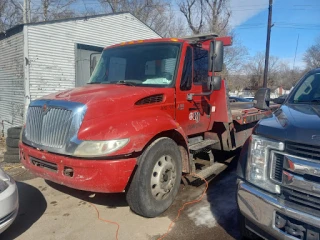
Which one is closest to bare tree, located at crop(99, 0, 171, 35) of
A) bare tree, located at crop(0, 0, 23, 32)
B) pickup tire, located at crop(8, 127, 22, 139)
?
bare tree, located at crop(0, 0, 23, 32)

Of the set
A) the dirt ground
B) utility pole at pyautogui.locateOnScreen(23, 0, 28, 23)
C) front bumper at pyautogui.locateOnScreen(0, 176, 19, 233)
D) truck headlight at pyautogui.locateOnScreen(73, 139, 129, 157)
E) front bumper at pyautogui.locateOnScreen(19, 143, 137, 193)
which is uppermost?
utility pole at pyautogui.locateOnScreen(23, 0, 28, 23)

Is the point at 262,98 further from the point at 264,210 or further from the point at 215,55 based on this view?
the point at 264,210

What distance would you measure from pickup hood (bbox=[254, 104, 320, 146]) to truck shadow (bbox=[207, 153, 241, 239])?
5.01ft

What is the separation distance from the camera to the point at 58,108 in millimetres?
3406

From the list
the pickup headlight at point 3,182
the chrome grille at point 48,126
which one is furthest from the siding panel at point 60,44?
the pickup headlight at point 3,182

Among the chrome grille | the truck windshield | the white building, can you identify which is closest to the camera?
the chrome grille

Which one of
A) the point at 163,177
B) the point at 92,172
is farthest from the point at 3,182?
the point at 163,177

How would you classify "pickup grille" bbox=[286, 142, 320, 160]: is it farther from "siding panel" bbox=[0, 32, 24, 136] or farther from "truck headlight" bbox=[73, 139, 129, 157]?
"siding panel" bbox=[0, 32, 24, 136]

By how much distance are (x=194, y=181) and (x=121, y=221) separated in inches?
70.8

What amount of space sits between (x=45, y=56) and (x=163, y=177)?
7.85m

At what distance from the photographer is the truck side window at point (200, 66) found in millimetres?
4598

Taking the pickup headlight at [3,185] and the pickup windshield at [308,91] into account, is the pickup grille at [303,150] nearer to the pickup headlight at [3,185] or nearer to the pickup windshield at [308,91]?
the pickup windshield at [308,91]

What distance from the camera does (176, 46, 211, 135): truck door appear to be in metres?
4.29

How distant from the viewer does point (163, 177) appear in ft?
12.3
